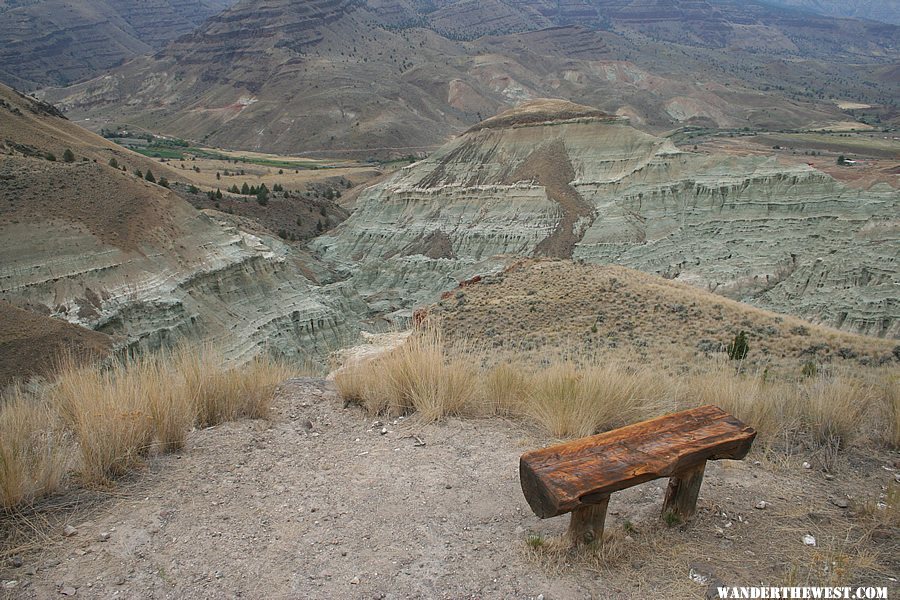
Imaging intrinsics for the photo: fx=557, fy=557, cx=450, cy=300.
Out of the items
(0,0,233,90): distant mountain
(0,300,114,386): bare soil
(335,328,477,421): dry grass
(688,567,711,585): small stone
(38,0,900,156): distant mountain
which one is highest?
(0,0,233,90): distant mountain

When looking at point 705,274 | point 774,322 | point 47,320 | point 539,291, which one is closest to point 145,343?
point 47,320

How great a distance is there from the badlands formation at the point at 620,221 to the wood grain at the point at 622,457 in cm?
2674

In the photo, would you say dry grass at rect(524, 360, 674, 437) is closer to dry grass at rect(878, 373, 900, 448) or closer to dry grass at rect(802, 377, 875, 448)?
dry grass at rect(802, 377, 875, 448)

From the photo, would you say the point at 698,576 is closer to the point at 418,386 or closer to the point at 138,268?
the point at 418,386

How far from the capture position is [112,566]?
3.51m

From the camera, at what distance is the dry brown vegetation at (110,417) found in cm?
406

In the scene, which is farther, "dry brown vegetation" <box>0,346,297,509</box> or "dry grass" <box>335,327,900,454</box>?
"dry grass" <box>335,327,900,454</box>

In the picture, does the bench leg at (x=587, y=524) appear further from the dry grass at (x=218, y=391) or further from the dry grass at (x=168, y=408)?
the dry grass at (x=218, y=391)

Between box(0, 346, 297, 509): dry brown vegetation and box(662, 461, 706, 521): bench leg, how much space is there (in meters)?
4.06

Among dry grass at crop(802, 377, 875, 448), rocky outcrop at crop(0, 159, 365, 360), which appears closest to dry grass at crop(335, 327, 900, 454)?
dry grass at crop(802, 377, 875, 448)

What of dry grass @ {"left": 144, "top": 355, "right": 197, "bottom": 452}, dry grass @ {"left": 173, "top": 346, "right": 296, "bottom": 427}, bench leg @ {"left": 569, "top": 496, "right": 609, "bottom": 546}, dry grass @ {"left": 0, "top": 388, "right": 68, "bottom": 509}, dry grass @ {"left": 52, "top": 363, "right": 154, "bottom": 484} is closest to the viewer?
bench leg @ {"left": 569, "top": 496, "right": 609, "bottom": 546}

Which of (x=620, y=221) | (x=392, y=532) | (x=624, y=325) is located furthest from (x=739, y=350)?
(x=620, y=221)

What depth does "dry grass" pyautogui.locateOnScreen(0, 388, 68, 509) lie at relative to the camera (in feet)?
12.4

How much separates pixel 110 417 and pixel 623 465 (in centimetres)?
405
